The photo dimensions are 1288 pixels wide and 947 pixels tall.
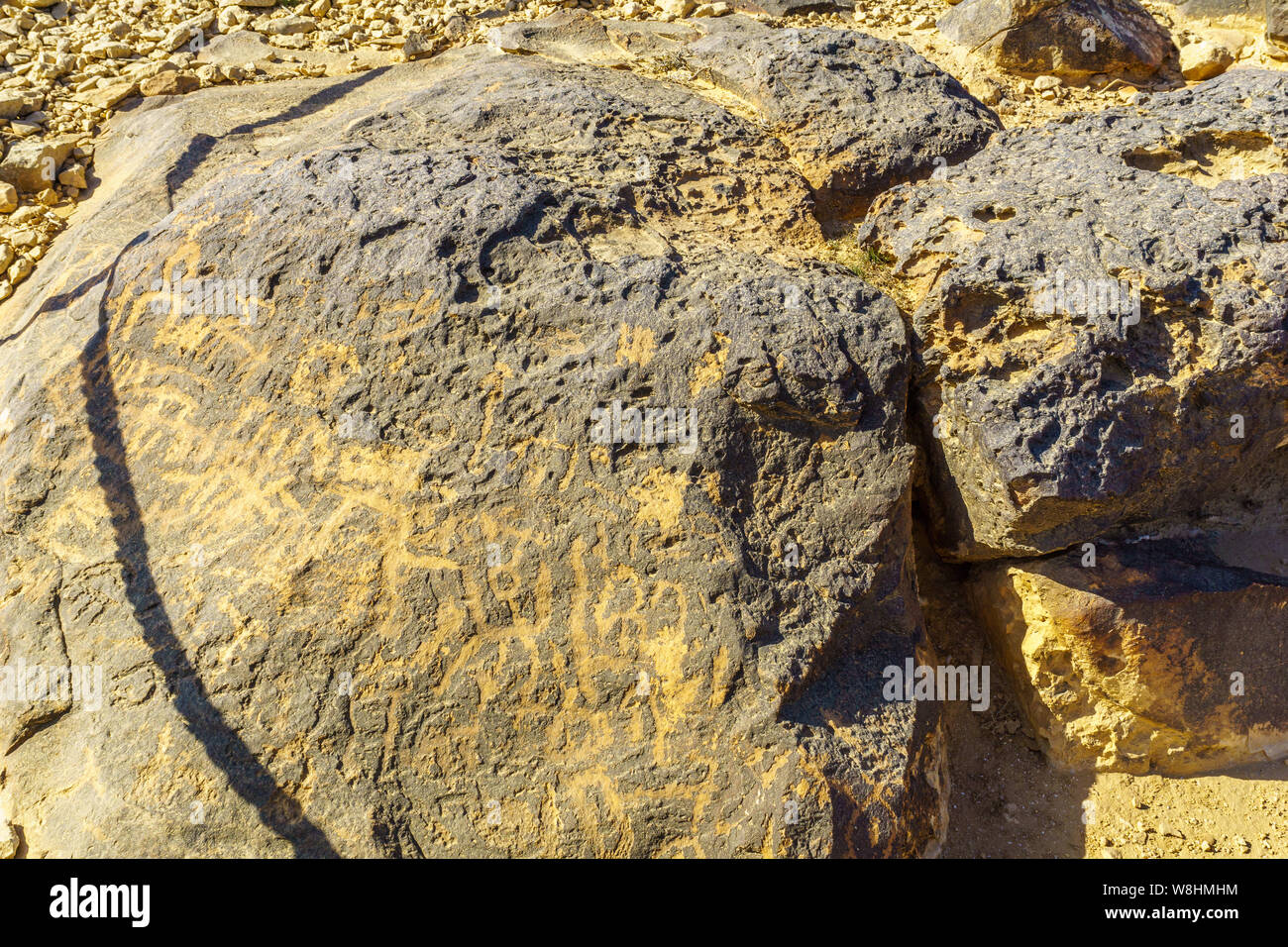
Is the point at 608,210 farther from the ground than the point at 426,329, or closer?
farther from the ground

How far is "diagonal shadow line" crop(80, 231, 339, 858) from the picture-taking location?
2.68 m

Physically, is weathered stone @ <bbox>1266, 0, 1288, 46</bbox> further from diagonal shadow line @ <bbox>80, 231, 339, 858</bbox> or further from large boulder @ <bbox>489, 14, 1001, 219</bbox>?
diagonal shadow line @ <bbox>80, 231, 339, 858</bbox>

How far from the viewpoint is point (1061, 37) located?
571cm

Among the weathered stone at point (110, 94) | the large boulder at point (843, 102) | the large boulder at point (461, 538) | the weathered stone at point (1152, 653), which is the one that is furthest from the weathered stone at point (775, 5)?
the weathered stone at point (1152, 653)

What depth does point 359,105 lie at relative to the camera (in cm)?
503

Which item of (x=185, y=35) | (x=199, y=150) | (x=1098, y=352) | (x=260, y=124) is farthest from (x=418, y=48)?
(x=1098, y=352)

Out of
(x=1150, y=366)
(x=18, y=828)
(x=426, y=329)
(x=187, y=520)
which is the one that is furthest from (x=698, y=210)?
(x=18, y=828)

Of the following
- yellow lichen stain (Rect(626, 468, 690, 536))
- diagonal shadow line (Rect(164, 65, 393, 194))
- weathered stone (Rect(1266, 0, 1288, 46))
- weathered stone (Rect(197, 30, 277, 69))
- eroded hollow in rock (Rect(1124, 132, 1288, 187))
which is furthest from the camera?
weathered stone (Rect(197, 30, 277, 69))

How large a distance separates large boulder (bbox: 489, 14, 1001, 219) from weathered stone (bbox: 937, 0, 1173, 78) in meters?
Result: 1.51

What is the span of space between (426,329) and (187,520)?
3.35ft

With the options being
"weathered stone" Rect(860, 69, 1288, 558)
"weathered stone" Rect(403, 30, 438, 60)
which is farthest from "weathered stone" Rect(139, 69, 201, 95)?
"weathered stone" Rect(860, 69, 1288, 558)

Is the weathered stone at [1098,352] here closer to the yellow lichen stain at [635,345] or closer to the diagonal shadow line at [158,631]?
the yellow lichen stain at [635,345]

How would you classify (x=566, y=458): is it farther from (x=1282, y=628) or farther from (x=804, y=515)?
(x=1282, y=628)

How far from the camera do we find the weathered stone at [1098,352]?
2.98 m
